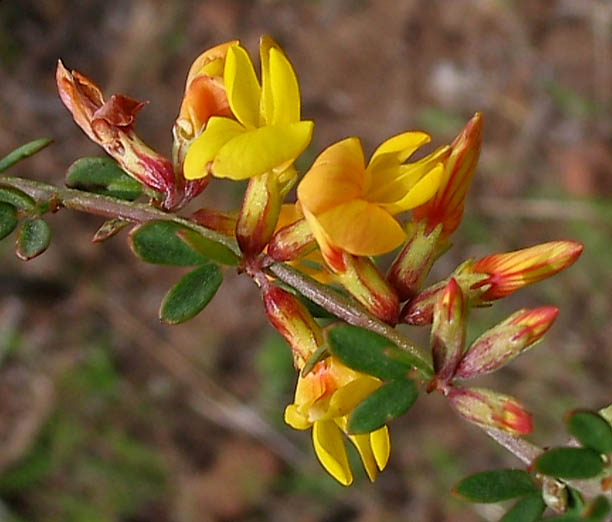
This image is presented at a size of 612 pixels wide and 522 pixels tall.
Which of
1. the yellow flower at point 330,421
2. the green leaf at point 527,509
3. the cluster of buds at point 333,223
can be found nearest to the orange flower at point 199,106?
the cluster of buds at point 333,223

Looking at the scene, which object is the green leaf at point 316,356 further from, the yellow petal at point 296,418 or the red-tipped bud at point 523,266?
the red-tipped bud at point 523,266

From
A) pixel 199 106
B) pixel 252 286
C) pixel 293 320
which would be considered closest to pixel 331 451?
pixel 293 320

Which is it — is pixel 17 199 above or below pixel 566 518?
above

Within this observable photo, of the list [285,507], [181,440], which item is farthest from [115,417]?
[285,507]

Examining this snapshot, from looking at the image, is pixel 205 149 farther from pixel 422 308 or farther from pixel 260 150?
pixel 422 308

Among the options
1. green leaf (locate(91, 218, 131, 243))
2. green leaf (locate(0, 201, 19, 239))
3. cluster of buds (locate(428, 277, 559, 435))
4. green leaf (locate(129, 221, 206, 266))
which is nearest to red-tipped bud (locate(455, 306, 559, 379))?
cluster of buds (locate(428, 277, 559, 435))

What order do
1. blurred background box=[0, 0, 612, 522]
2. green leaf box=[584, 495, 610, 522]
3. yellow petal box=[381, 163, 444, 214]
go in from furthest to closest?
blurred background box=[0, 0, 612, 522], yellow petal box=[381, 163, 444, 214], green leaf box=[584, 495, 610, 522]

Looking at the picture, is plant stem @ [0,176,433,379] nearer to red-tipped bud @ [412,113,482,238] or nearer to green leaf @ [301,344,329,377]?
green leaf @ [301,344,329,377]

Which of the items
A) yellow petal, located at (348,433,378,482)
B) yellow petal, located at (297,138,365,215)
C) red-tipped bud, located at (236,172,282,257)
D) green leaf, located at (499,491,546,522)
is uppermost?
yellow petal, located at (297,138,365,215)
